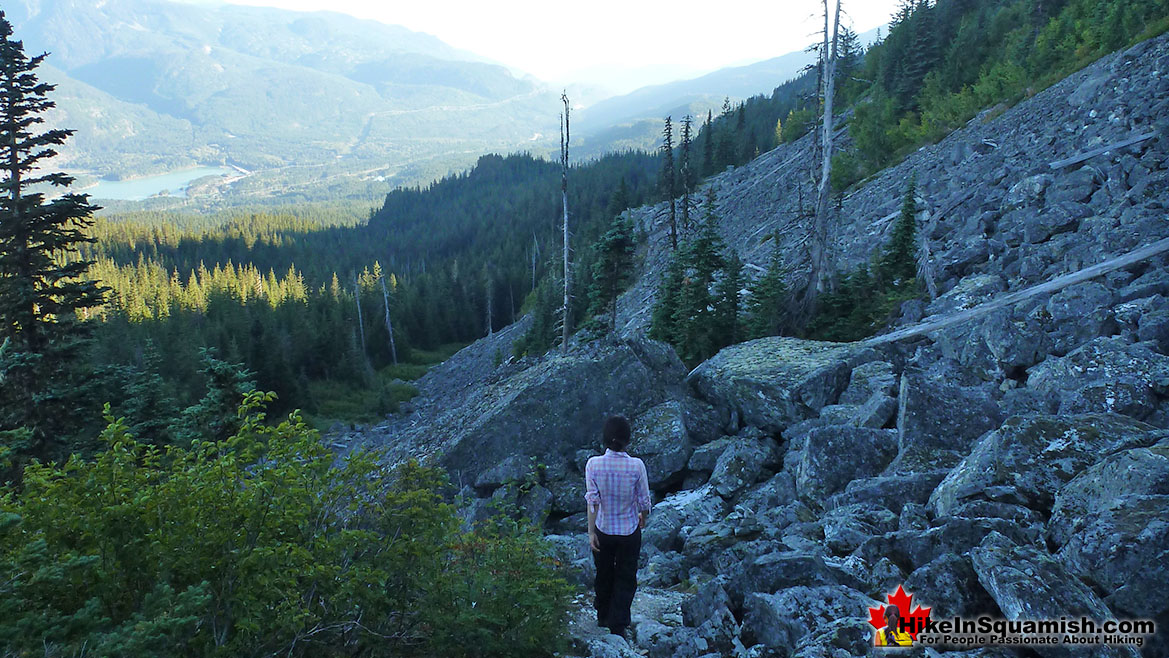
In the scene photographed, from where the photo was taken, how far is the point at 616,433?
5934 millimetres

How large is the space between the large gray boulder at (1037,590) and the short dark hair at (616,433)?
317 cm

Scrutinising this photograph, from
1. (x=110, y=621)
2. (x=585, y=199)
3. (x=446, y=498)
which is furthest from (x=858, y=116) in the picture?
(x=585, y=199)

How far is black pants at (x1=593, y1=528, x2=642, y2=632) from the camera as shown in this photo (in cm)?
606

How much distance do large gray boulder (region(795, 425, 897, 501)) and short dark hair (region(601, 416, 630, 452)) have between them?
13.4 feet

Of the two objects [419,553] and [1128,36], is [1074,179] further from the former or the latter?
[419,553]

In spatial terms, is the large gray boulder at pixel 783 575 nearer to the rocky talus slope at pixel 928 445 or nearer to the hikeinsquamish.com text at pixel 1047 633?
the rocky talus slope at pixel 928 445

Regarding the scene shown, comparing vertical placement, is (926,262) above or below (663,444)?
above

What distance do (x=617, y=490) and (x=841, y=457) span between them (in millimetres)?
4436

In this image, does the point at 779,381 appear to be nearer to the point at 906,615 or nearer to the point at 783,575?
the point at 783,575

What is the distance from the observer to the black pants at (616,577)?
6062 millimetres

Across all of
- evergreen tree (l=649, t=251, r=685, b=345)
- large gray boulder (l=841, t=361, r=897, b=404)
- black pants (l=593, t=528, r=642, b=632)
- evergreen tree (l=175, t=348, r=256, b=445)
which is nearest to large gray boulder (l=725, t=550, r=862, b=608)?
black pants (l=593, t=528, r=642, b=632)

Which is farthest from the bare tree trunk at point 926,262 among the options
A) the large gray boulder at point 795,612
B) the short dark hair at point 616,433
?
the short dark hair at point 616,433

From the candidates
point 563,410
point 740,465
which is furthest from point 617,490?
point 563,410

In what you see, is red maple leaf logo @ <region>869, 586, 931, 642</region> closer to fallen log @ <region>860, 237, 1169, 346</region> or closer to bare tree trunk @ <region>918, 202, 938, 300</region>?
fallen log @ <region>860, 237, 1169, 346</region>
